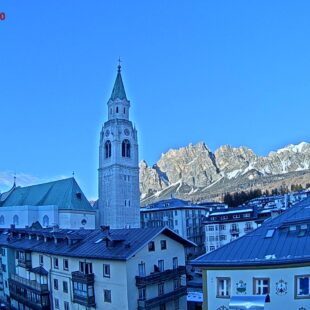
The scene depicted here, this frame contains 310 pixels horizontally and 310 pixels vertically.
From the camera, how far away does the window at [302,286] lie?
22719 millimetres

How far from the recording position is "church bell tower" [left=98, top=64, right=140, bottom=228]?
380 feet

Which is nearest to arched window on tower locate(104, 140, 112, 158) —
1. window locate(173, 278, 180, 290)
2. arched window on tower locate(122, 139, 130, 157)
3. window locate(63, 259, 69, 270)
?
arched window on tower locate(122, 139, 130, 157)

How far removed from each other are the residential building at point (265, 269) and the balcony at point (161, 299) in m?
11.0

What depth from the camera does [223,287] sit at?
25031mm

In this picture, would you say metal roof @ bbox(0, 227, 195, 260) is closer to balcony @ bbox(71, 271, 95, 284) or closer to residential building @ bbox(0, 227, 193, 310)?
residential building @ bbox(0, 227, 193, 310)

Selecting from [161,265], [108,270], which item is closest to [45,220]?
[161,265]

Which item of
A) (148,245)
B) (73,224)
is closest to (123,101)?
(73,224)

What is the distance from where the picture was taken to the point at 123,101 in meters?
126

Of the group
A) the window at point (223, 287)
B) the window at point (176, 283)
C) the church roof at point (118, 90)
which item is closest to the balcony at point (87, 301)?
the window at point (176, 283)

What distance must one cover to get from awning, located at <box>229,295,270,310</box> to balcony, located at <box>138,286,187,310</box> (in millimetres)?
13582

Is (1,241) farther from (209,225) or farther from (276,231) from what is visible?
(209,225)

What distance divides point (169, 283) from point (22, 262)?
73.4 feet

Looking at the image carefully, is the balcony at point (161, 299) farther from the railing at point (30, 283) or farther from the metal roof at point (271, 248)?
the railing at point (30, 283)

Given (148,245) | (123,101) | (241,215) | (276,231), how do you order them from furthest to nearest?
(123,101) < (241,215) < (148,245) < (276,231)
